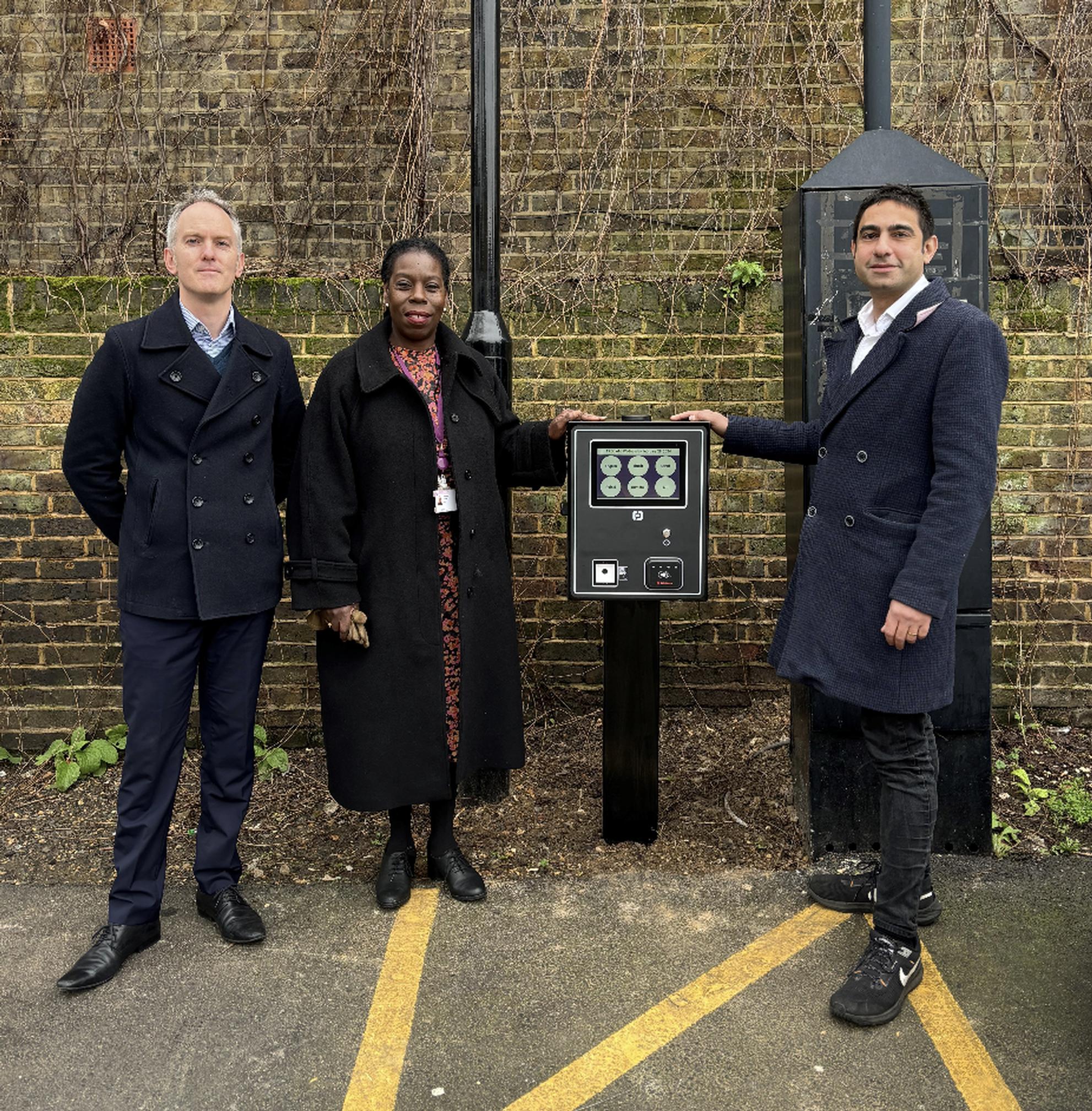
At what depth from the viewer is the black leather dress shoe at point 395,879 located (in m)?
3.53

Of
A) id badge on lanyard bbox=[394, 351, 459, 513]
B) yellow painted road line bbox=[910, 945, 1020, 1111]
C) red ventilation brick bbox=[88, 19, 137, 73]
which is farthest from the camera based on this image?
red ventilation brick bbox=[88, 19, 137, 73]

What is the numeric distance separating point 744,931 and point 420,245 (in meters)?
2.32

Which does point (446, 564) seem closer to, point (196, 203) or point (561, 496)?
point (196, 203)

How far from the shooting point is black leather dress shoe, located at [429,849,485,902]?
3.55m

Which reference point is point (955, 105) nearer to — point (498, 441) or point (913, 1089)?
point (498, 441)

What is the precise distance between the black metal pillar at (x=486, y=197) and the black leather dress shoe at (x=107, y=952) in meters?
1.44

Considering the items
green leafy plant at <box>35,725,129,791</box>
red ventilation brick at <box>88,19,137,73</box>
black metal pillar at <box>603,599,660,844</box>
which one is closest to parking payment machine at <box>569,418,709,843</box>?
black metal pillar at <box>603,599,660,844</box>

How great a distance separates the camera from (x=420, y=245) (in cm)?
337

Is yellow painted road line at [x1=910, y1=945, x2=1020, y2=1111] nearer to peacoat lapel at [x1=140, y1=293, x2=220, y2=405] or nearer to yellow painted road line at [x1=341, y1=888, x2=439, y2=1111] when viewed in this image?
yellow painted road line at [x1=341, y1=888, x2=439, y2=1111]

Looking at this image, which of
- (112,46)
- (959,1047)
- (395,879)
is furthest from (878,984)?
(112,46)

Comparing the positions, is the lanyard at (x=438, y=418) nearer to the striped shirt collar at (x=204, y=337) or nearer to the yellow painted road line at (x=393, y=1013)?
the striped shirt collar at (x=204, y=337)

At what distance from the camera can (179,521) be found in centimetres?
315

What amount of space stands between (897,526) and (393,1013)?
A: 186cm

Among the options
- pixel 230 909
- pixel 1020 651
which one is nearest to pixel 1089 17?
pixel 1020 651
